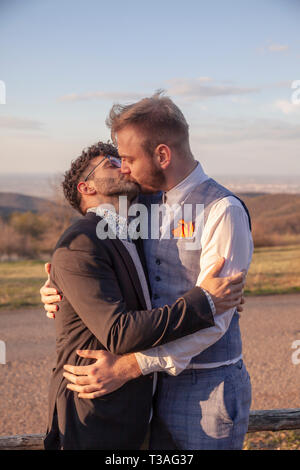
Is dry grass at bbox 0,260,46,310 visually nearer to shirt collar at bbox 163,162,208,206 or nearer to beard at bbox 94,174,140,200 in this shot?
beard at bbox 94,174,140,200

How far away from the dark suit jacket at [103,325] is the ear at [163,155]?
38 centimetres

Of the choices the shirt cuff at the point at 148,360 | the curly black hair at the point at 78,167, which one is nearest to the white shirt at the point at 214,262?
the shirt cuff at the point at 148,360

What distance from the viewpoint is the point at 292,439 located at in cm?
493

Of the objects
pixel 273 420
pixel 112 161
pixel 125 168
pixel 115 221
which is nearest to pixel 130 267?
pixel 115 221

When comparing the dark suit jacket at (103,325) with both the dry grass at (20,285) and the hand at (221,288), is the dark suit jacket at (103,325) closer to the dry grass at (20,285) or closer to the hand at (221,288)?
the hand at (221,288)

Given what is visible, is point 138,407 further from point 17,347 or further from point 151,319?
point 17,347

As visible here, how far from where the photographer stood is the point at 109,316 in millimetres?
2039

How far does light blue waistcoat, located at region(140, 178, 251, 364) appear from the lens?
7.52 ft

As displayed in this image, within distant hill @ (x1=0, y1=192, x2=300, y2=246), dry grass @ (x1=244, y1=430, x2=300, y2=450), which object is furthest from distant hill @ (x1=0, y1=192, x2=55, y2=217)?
dry grass @ (x1=244, y1=430, x2=300, y2=450)

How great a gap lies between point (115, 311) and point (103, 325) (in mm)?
78

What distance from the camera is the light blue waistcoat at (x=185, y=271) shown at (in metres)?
2.29

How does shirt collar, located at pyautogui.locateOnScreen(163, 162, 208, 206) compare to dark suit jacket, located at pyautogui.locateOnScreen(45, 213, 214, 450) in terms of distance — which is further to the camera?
shirt collar, located at pyautogui.locateOnScreen(163, 162, 208, 206)

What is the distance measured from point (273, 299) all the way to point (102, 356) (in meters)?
9.61

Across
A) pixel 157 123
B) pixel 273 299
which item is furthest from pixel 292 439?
pixel 273 299
